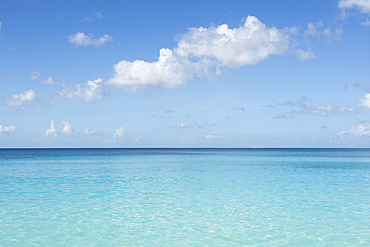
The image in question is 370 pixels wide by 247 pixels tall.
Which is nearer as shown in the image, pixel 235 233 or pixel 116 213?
pixel 235 233

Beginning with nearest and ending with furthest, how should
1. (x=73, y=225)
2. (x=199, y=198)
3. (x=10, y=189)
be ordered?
(x=73, y=225) → (x=199, y=198) → (x=10, y=189)

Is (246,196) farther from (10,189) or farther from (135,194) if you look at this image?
(10,189)

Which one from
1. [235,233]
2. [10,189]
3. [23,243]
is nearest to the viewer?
[23,243]

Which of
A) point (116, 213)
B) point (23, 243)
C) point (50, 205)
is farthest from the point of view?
point (50, 205)

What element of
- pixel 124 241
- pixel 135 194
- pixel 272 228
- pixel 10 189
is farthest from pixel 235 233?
pixel 10 189

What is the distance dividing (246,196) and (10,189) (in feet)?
45.3

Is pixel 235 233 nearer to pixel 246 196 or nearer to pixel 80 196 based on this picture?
pixel 246 196

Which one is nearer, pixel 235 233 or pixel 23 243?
pixel 23 243

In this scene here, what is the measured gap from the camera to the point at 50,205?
1388 cm

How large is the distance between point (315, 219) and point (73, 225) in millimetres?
8691

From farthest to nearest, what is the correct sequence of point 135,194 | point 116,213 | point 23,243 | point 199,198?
1. point 135,194
2. point 199,198
3. point 116,213
4. point 23,243

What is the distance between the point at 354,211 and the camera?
494 inches

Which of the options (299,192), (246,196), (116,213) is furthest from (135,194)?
(299,192)

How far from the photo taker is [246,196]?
52.2ft
